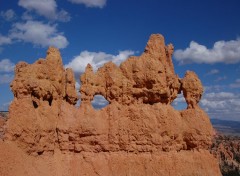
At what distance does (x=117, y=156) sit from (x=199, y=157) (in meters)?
5.68

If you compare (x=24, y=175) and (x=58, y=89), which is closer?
(x=24, y=175)

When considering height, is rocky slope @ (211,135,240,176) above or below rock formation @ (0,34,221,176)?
below

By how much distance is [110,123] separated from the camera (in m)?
21.1

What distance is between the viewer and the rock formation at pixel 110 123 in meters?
19.2

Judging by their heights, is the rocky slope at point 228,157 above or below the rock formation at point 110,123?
below

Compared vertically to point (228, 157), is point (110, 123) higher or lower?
higher

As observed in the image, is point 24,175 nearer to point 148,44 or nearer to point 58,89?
point 58,89

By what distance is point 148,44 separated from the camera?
75.0ft

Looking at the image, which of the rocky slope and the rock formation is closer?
the rock formation

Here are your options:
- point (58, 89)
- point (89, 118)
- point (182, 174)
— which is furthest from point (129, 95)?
point (182, 174)

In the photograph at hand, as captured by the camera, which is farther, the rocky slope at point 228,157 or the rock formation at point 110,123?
the rocky slope at point 228,157

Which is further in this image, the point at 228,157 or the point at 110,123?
the point at 228,157

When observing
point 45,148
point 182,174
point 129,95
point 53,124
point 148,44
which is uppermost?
point 148,44

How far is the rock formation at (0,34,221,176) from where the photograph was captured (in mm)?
19203
